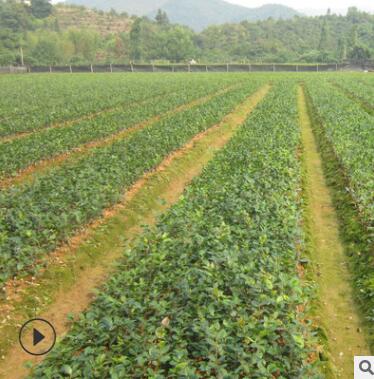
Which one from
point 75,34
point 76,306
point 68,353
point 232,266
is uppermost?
point 75,34

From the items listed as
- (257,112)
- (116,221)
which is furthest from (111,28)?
(116,221)

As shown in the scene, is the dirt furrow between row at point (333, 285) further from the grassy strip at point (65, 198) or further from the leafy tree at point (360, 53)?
the leafy tree at point (360, 53)

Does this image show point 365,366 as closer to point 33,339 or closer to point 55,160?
point 33,339

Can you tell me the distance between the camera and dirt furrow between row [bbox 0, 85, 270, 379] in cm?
710

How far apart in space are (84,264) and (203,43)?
466ft

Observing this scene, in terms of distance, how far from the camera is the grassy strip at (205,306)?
15.6ft

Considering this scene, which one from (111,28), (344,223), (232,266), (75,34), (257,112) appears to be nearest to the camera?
(232,266)

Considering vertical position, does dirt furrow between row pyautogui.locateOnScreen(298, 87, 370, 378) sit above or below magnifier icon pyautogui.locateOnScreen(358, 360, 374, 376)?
below

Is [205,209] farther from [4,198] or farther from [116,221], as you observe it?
[4,198]

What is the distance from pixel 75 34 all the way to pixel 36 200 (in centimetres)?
12289

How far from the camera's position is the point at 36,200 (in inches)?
399

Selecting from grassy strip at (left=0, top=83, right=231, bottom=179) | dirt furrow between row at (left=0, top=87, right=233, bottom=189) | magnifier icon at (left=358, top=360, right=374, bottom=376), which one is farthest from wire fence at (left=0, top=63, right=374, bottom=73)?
magnifier icon at (left=358, top=360, right=374, bottom=376)

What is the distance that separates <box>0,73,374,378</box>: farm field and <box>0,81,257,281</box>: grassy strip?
0.04 m

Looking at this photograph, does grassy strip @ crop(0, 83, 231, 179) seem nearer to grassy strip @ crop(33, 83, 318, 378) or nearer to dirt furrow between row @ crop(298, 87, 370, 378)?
grassy strip @ crop(33, 83, 318, 378)
